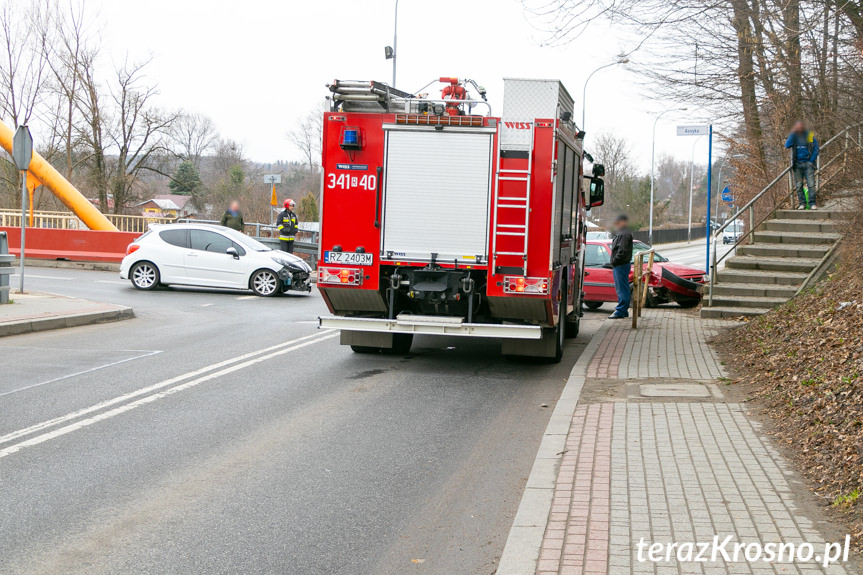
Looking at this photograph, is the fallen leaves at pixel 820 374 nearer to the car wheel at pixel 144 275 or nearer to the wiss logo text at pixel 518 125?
the wiss logo text at pixel 518 125

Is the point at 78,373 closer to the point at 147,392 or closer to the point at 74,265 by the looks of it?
the point at 147,392

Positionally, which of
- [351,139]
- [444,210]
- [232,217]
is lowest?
[444,210]

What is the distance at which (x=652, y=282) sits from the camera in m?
20.0

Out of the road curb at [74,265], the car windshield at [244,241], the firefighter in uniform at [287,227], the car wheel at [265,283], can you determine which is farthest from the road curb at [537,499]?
the road curb at [74,265]

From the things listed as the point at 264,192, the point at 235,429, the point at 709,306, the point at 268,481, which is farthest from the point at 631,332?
the point at 264,192

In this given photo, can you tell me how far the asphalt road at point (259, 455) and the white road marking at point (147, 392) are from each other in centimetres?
3

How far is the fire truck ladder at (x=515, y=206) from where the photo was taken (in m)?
10.3

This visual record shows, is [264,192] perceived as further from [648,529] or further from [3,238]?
[648,529]

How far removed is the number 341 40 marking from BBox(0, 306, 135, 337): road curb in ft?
19.4

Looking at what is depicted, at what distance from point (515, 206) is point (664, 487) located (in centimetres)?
521

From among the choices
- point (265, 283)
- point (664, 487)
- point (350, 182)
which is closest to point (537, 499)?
point (664, 487)

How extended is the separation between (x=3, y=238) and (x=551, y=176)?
10224 millimetres

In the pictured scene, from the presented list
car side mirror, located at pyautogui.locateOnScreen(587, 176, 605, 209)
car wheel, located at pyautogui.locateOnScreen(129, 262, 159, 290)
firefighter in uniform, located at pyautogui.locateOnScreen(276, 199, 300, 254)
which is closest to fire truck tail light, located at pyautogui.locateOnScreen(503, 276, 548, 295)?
car side mirror, located at pyautogui.locateOnScreen(587, 176, 605, 209)

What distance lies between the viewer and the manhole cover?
8.88m
